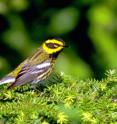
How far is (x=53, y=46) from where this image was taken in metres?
5.28

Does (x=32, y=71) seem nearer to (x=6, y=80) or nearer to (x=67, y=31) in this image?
(x=6, y=80)

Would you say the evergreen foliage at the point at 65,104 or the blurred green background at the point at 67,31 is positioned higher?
the blurred green background at the point at 67,31

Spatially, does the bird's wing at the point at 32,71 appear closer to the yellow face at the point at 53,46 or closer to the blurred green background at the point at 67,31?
the yellow face at the point at 53,46

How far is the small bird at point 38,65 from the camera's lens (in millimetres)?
4949

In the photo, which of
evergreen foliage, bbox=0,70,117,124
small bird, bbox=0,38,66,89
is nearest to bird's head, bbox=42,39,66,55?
small bird, bbox=0,38,66,89

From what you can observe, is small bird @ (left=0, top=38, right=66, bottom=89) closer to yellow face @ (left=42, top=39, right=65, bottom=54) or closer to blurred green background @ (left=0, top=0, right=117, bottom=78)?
yellow face @ (left=42, top=39, right=65, bottom=54)

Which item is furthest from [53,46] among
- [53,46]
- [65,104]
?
[65,104]

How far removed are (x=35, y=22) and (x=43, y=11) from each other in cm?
14


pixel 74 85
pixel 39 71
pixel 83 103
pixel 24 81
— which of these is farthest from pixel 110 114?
pixel 39 71

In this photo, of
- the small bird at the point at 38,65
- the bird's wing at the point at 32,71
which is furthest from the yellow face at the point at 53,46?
the bird's wing at the point at 32,71

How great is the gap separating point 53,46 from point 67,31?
0.74m

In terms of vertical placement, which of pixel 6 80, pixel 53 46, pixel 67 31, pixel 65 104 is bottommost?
pixel 65 104

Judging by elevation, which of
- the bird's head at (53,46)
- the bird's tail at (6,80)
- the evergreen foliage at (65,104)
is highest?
the bird's head at (53,46)

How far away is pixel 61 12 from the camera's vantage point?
5984 mm
